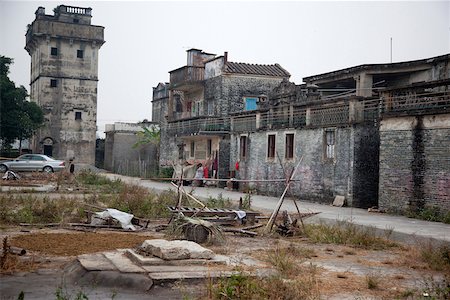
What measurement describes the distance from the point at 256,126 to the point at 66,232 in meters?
16.8

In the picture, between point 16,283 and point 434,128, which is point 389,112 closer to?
point 434,128

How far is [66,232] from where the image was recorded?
1287cm

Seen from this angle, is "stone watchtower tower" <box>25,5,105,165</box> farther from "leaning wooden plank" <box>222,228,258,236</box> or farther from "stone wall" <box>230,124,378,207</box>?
"leaning wooden plank" <box>222,228,258,236</box>

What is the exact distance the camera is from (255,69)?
119 feet

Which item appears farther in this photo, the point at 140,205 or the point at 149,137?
the point at 149,137

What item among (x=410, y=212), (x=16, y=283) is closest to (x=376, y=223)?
(x=410, y=212)

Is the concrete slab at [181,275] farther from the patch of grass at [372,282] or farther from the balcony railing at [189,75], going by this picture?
the balcony railing at [189,75]

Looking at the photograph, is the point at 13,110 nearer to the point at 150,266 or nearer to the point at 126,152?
the point at 126,152

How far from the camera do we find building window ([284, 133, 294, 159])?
1010 inches

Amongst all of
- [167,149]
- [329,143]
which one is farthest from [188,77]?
[329,143]

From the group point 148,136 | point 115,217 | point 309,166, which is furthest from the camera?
point 148,136

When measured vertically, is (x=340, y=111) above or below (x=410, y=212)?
above

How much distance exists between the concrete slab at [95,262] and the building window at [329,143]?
48.4 ft

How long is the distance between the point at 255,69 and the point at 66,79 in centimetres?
1946
